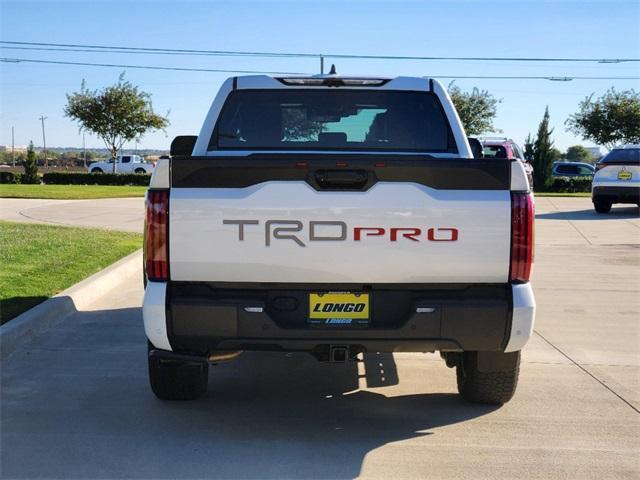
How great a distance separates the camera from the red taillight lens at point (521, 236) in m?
4.18

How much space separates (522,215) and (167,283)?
195 centimetres

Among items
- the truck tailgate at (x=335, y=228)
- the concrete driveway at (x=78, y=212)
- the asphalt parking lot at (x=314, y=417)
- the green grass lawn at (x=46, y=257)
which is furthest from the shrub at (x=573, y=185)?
the truck tailgate at (x=335, y=228)

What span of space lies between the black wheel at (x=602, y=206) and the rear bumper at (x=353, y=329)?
19.0m

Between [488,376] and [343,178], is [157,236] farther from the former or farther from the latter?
[488,376]

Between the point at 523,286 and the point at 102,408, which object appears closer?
the point at 523,286

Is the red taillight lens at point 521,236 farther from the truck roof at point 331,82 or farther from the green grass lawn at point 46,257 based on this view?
the green grass lawn at point 46,257

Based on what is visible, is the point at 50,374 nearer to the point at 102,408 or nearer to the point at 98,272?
the point at 102,408

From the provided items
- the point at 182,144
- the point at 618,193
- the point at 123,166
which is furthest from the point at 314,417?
the point at 123,166

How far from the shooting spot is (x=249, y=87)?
19.0ft

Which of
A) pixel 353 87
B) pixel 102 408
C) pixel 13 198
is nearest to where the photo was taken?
pixel 102 408

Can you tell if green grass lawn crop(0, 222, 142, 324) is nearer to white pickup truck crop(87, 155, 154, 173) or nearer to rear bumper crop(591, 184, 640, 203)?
rear bumper crop(591, 184, 640, 203)

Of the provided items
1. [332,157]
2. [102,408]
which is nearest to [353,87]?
[332,157]

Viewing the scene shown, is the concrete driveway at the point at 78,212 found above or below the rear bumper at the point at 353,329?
below

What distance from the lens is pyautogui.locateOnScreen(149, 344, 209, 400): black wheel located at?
198 inches
